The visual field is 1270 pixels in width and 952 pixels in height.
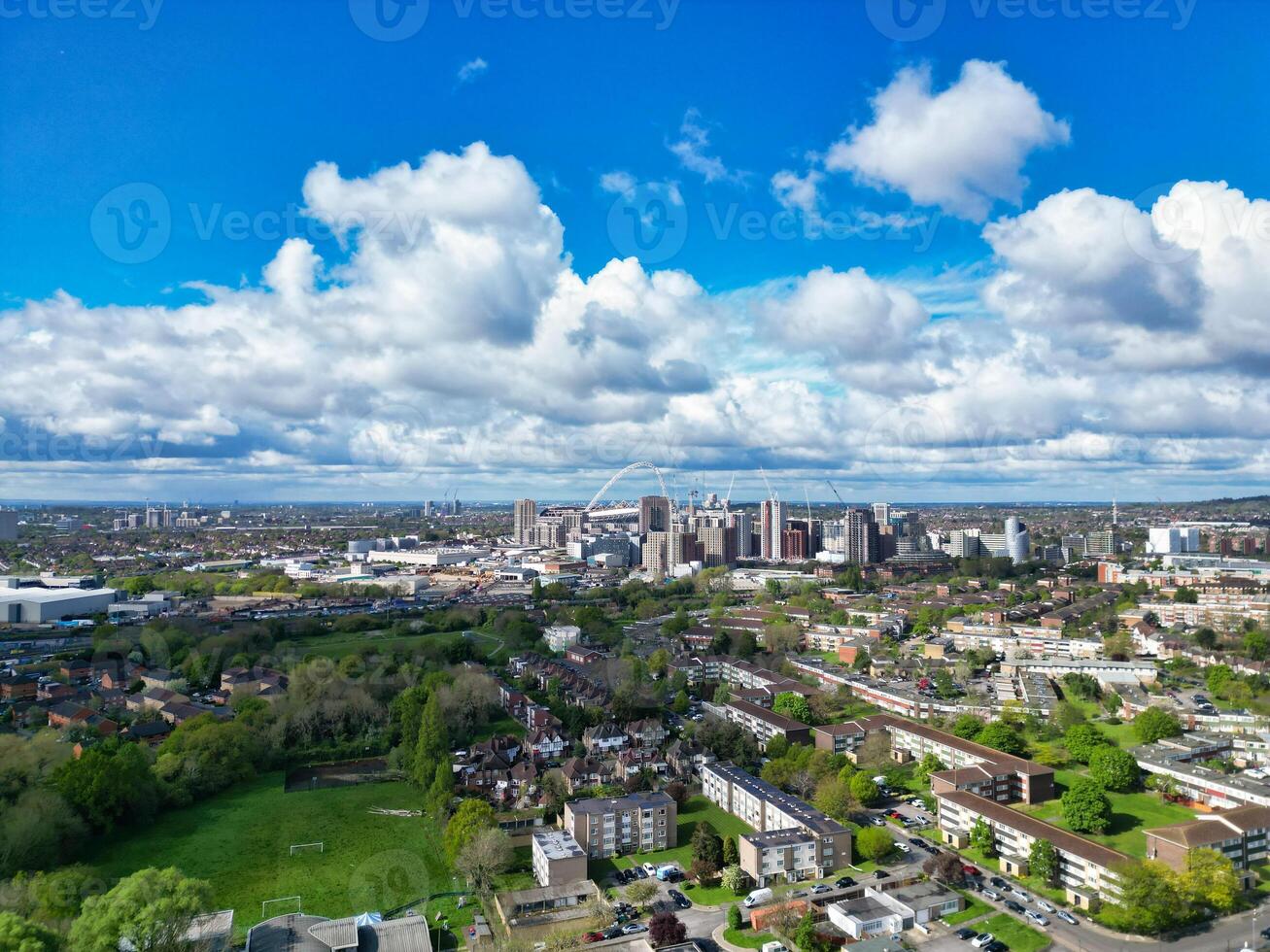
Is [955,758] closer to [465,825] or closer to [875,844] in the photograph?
[875,844]

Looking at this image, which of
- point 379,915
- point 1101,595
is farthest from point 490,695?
point 1101,595

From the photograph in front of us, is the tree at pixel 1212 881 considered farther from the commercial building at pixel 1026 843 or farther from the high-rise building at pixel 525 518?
the high-rise building at pixel 525 518

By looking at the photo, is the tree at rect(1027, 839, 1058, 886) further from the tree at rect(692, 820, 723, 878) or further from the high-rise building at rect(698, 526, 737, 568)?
the high-rise building at rect(698, 526, 737, 568)

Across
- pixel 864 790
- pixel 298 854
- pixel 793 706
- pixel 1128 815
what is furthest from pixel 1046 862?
pixel 298 854

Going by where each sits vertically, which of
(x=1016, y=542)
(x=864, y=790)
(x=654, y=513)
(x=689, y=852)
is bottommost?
(x=689, y=852)

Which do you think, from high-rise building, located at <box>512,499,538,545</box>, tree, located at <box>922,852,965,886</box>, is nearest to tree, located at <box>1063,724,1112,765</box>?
tree, located at <box>922,852,965,886</box>

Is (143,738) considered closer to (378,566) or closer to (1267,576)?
(378,566)

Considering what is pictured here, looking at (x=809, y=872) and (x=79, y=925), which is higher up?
(x=79, y=925)

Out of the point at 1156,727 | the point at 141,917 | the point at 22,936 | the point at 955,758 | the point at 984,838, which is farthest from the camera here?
the point at 1156,727
